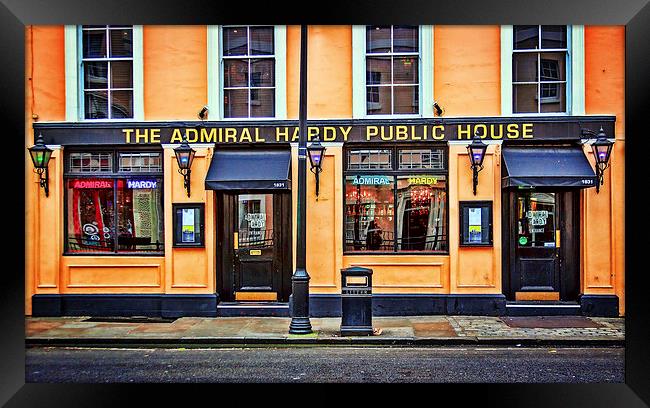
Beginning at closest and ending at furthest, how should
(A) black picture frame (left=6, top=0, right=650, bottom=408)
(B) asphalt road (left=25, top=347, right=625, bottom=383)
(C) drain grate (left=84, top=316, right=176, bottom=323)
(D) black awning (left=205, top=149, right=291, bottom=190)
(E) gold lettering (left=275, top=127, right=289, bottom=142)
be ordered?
(A) black picture frame (left=6, top=0, right=650, bottom=408)
(B) asphalt road (left=25, top=347, right=625, bottom=383)
(D) black awning (left=205, top=149, right=291, bottom=190)
(C) drain grate (left=84, top=316, right=176, bottom=323)
(E) gold lettering (left=275, top=127, right=289, bottom=142)

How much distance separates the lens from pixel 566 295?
13.1 m

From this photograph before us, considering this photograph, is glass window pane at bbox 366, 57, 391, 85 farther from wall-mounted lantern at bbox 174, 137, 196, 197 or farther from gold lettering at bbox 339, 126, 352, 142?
wall-mounted lantern at bbox 174, 137, 196, 197

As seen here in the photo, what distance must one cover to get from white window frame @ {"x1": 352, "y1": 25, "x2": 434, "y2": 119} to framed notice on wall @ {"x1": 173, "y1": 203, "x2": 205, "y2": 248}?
12.5 feet

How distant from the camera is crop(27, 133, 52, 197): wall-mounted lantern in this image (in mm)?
12742

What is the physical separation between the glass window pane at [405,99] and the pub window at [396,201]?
32.8 inches

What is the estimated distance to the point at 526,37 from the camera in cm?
1292

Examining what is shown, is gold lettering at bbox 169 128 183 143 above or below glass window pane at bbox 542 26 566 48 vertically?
below

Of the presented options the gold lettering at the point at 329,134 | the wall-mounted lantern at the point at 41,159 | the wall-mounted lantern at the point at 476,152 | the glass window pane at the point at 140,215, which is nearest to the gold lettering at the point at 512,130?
the wall-mounted lantern at the point at 476,152

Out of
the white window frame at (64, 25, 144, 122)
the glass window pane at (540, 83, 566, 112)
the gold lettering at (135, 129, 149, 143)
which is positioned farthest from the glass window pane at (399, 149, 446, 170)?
the white window frame at (64, 25, 144, 122)

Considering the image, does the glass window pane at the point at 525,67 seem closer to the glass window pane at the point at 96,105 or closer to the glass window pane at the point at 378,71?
the glass window pane at the point at 378,71

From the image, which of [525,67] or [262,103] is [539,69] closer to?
[525,67]

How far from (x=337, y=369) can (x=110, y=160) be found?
23.7 ft

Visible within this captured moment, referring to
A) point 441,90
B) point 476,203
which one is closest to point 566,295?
point 476,203

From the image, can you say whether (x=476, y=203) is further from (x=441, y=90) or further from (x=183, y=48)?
(x=183, y=48)
